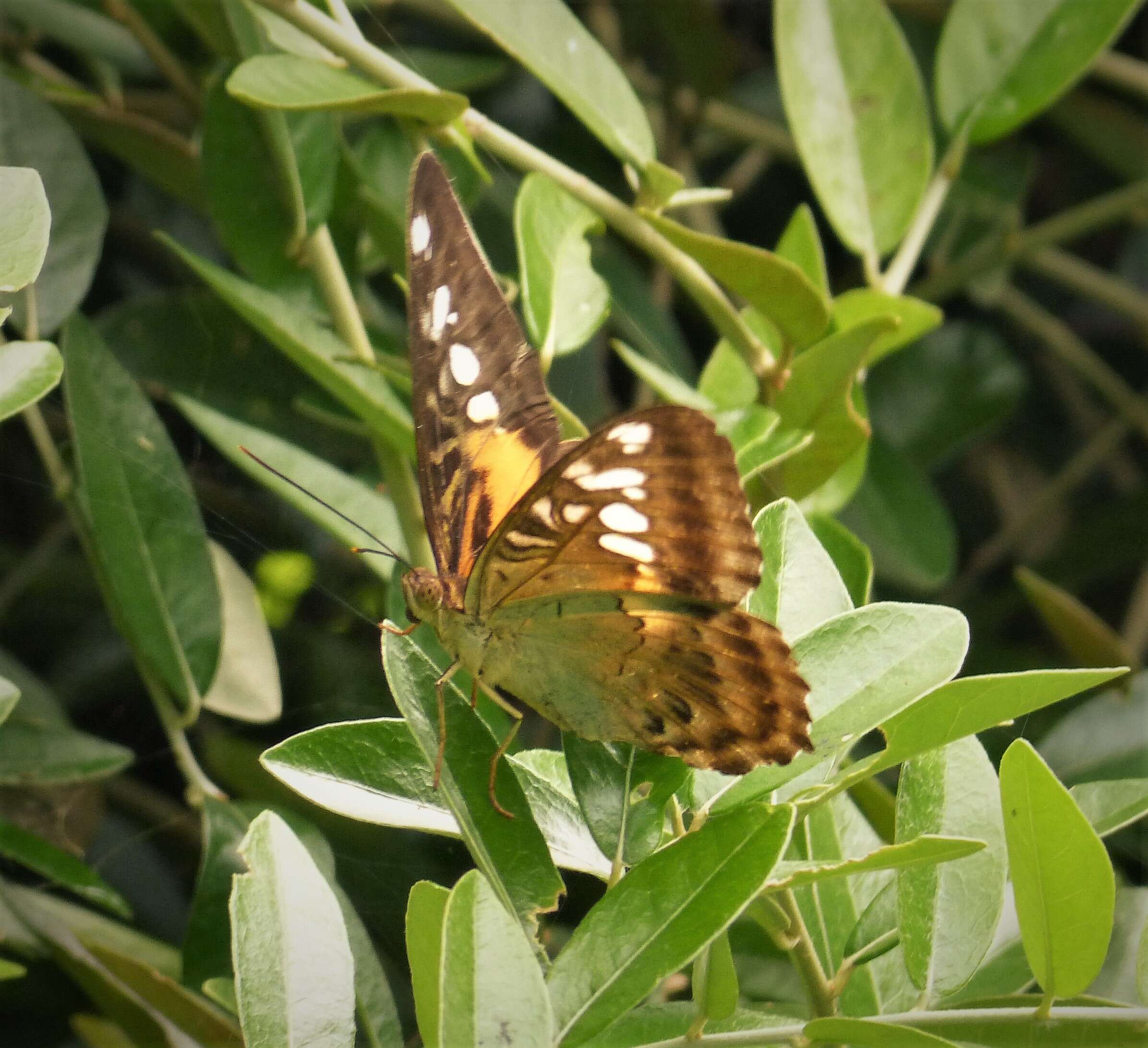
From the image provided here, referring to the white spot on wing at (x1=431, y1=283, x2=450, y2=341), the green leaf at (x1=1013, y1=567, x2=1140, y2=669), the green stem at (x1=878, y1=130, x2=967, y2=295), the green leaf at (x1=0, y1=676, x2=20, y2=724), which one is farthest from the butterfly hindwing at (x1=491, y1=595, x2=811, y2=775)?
the green leaf at (x1=1013, y1=567, x2=1140, y2=669)

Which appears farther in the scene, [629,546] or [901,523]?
[901,523]

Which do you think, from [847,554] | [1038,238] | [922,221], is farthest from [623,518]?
[1038,238]

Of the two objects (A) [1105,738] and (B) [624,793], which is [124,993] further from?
(A) [1105,738]

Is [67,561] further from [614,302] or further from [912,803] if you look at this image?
[912,803]

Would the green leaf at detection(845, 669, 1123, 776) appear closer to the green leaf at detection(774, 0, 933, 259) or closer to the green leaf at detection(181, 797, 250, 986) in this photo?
the green leaf at detection(181, 797, 250, 986)

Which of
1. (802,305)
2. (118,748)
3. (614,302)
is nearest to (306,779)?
(118,748)
